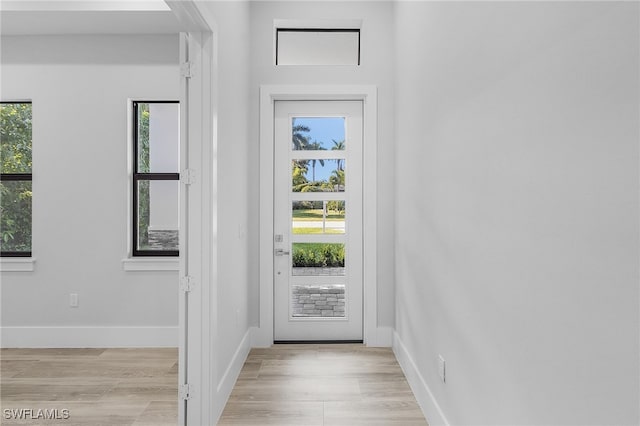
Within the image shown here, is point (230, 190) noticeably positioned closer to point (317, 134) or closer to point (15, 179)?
point (317, 134)

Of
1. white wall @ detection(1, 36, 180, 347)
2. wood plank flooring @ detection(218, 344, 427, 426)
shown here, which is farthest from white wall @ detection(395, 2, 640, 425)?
white wall @ detection(1, 36, 180, 347)

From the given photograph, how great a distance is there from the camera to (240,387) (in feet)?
9.31

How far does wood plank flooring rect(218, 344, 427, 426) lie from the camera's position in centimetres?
243

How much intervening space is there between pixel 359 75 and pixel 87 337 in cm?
327

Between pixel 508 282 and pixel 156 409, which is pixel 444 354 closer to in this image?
pixel 508 282

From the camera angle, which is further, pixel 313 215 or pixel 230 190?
A: pixel 313 215

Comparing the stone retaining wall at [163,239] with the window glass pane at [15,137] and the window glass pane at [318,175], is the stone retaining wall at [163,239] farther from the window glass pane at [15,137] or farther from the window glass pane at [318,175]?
the window glass pane at [15,137]

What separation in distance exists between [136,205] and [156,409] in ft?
6.02

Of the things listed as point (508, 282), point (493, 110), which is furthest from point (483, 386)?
point (493, 110)

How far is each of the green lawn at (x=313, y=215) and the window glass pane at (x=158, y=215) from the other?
1.08 m

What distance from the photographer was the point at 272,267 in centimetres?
374

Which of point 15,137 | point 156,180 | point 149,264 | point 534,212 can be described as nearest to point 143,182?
point 156,180

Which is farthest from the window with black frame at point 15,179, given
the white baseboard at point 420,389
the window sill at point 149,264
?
the white baseboard at point 420,389

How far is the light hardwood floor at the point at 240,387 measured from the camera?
8.07 ft
